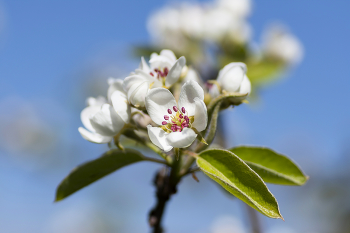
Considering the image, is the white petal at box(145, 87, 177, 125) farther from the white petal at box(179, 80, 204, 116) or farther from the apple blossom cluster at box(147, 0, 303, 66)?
the apple blossom cluster at box(147, 0, 303, 66)

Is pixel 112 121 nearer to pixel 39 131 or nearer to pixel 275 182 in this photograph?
pixel 275 182

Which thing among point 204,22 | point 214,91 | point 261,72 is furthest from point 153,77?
point 204,22

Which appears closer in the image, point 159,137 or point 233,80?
point 159,137

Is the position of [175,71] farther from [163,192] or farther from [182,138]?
[163,192]

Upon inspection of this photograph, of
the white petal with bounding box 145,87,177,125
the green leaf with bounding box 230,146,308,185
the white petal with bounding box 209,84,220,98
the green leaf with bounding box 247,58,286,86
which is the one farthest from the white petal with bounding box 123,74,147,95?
the green leaf with bounding box 247,58,286,86

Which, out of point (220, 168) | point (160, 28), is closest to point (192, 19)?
point (160, 28)
